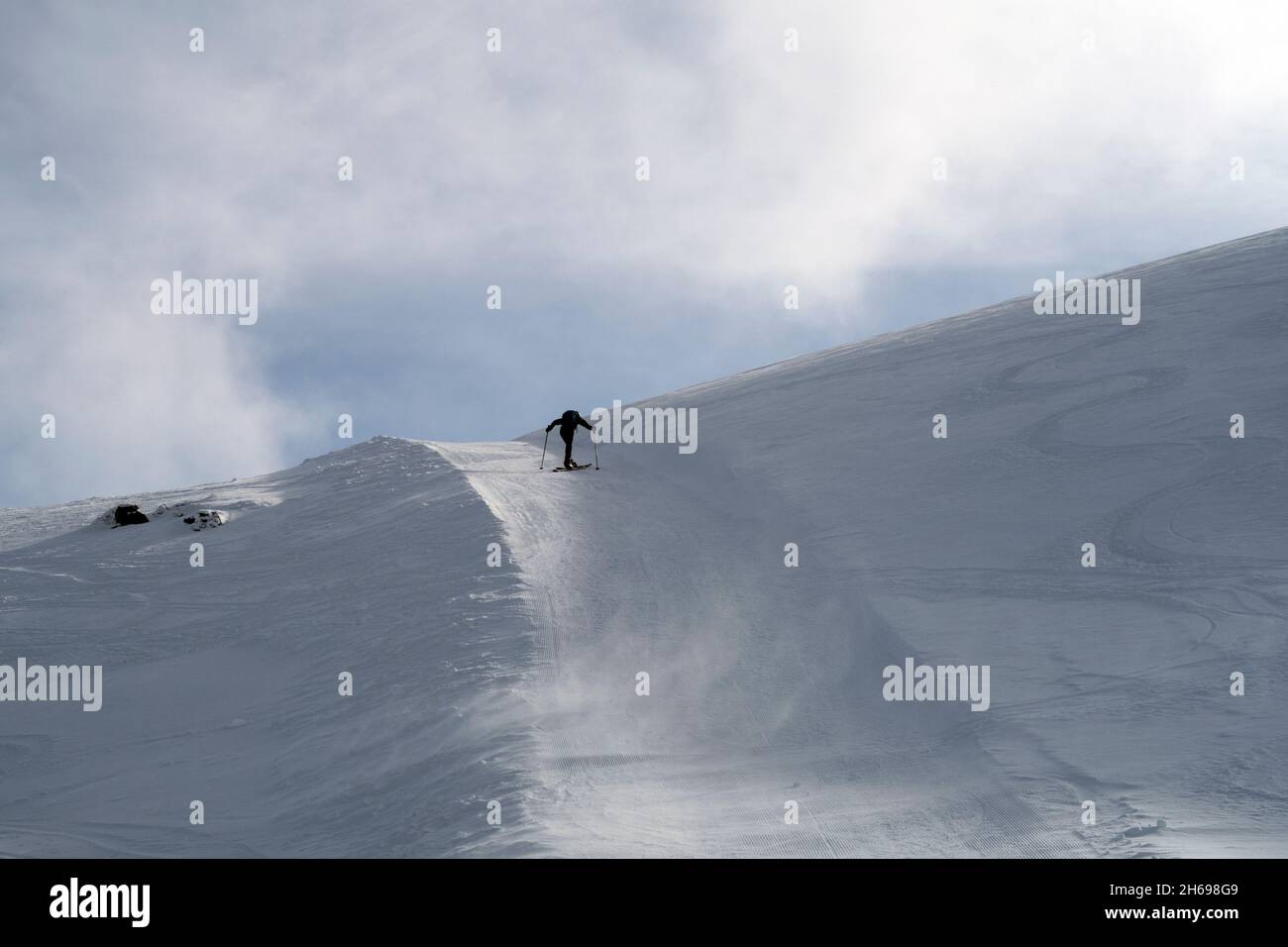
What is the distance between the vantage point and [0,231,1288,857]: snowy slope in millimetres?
9648

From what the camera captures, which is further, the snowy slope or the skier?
the skier

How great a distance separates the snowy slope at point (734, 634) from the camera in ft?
31.7

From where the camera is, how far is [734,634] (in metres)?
13.9

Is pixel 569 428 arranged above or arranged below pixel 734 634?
above

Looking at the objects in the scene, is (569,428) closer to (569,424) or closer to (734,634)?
(569,424)

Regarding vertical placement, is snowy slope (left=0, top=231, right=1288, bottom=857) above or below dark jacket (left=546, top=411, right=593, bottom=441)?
below

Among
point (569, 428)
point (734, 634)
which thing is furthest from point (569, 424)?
point (734, 634)

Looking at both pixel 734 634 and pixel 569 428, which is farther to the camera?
pixel 569 428

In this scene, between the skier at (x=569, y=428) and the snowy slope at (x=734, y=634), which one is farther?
the skier at (x=569, y=428)

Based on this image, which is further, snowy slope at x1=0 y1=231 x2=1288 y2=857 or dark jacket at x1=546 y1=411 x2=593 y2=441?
dark jacket at x1=546 y1=411 x2=593 y2=441

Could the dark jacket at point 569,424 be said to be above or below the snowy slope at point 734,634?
above

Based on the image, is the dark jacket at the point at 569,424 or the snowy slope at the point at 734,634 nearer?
the snowy slope at the point at 734,634

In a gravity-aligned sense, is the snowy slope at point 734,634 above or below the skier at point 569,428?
below
